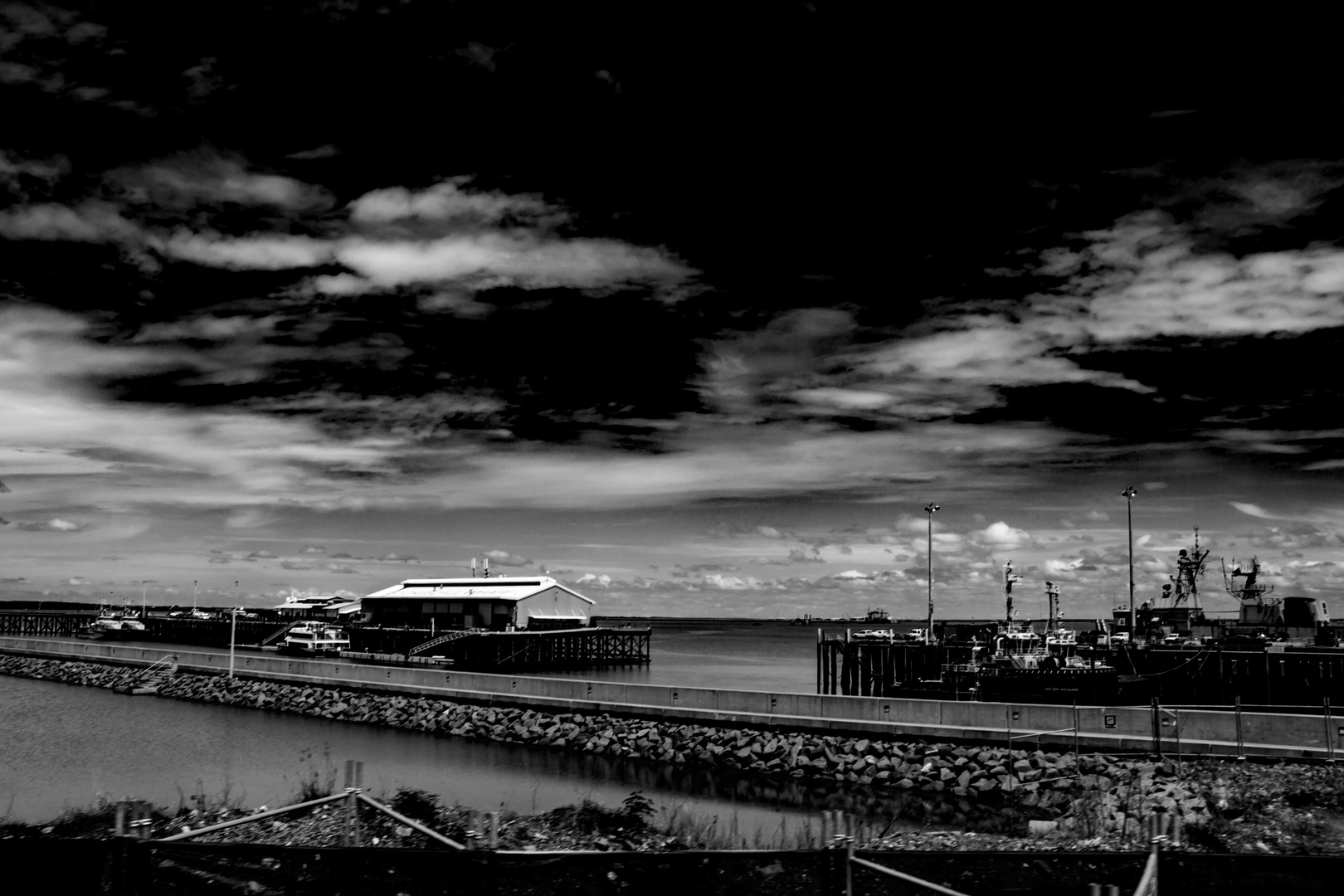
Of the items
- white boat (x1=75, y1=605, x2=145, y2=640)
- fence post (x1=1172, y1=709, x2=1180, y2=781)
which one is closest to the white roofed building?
white boat (x1=75, y1=605, x2=145, y2=640)

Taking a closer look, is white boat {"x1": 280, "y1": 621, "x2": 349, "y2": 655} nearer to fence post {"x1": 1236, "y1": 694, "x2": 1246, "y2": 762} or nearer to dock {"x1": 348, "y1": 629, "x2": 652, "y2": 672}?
dock {"x1": 348, "y1": 629, "x2": 652, "y2": 672}

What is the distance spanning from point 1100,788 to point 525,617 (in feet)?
232

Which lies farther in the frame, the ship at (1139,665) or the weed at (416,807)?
the ship at (1139,665)

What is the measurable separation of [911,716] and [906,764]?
2.61 meters

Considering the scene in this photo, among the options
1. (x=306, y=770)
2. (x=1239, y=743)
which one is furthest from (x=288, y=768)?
(x=1239, y=743)

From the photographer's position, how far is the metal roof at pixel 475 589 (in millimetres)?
94062

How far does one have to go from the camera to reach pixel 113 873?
809 centimetres

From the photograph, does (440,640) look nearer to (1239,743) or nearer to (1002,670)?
(1002,670)

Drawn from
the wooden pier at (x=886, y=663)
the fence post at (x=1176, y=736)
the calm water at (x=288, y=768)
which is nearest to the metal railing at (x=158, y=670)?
the calm water at (x=288, y=768)

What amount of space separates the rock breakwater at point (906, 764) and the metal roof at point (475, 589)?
4279 cm

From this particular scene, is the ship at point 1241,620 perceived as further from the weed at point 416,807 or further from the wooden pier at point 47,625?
the wooden pier at point 47,625

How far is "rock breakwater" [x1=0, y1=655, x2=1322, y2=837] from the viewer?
80.4 ft

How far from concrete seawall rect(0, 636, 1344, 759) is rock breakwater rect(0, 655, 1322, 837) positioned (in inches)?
19.0

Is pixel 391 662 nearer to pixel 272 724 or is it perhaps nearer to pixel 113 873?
pixel 272 724
